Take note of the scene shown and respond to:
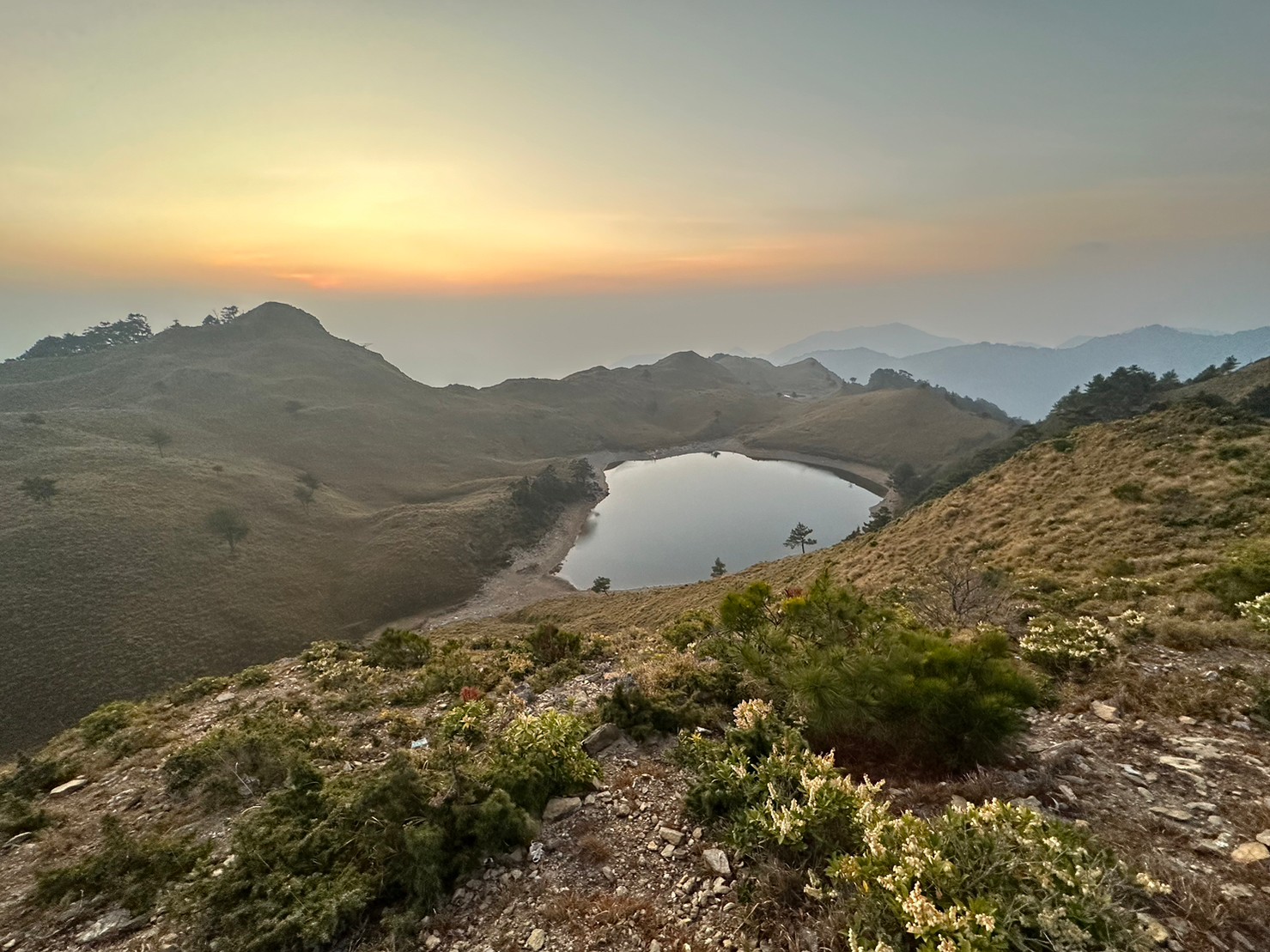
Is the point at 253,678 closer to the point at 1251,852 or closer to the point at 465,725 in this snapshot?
the point at 465,725

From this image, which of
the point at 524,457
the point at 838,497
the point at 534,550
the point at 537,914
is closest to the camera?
the point at 537,914

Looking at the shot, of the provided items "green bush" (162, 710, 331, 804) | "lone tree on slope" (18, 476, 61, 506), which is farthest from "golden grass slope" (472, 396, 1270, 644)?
"lone tree on slope" (18, 476, 61, 506)

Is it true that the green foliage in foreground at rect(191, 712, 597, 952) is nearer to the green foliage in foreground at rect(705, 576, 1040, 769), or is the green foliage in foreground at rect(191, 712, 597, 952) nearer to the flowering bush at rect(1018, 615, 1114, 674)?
the green foliage in foreground at rect(705, 576, 1040, 769)

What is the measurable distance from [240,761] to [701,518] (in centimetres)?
8537

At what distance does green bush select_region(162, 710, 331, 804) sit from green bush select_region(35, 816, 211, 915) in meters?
1.30

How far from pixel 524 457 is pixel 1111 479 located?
113 meters

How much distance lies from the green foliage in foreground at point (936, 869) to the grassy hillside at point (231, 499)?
154 ft

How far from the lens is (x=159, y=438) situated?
7206 centimetres

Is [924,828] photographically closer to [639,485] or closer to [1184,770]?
[1184,770]

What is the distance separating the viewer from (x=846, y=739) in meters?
6.68

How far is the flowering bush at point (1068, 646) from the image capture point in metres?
8.51

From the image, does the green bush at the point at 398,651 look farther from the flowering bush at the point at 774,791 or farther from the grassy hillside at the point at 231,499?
the grassy hillside at the point at 231,499

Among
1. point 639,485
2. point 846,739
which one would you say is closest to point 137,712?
point 846,739

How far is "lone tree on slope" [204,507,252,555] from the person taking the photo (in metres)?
53.4
